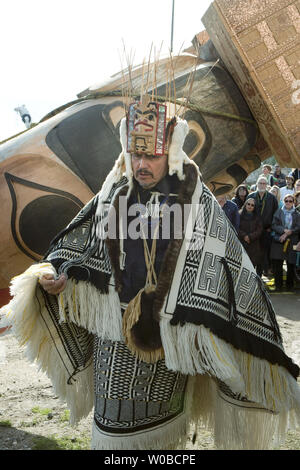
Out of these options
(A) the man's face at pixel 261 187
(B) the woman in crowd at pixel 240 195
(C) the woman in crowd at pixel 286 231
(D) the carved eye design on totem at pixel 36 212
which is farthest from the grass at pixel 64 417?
(B) the woman in crowd at pixel 240 195

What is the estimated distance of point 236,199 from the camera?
706 centimetres

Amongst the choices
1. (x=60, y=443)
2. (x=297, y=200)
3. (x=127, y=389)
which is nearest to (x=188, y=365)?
(x=127, y=389)

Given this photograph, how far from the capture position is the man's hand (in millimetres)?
2025

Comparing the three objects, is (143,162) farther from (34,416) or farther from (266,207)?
(266,207)

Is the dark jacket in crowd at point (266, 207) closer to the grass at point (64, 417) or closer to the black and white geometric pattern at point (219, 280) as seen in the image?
the grass at point (64, 417)

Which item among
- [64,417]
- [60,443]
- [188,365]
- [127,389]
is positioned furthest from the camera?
[64,417]

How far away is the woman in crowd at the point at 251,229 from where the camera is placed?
6.28 metres

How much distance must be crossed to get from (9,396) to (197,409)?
1.50 meters

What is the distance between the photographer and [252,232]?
630cm

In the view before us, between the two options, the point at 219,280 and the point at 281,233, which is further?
the point at 281,233

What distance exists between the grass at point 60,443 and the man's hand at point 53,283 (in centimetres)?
108

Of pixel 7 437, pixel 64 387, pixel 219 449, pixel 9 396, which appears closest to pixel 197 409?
pixel 219 449

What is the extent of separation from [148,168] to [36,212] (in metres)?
1.65

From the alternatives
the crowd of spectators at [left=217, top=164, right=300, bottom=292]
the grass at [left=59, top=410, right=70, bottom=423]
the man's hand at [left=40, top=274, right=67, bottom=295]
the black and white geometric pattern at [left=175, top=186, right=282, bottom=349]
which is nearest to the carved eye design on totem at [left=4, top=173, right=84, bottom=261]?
the grass at [left=59, top=410, right=70, bottom=423]
